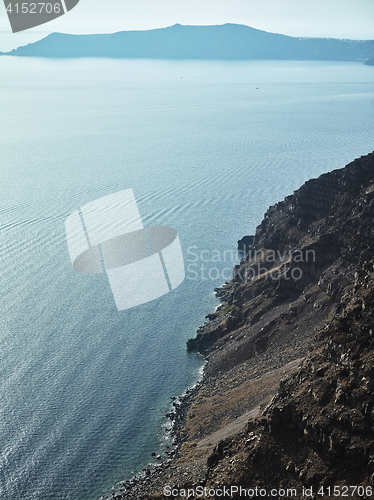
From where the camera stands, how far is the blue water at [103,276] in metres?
36.0

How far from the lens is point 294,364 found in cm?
3591

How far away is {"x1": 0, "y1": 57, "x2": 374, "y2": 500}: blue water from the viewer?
118 feet

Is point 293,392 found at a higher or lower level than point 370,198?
lower

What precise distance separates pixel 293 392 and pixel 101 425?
1921 centimetres

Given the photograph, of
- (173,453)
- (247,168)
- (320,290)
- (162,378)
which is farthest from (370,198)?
(247,168)

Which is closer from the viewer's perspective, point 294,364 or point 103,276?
point 294,364

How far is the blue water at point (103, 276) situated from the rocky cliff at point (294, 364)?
373cm

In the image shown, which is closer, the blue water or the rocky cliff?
the rocky cliff

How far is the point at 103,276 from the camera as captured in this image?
203ft

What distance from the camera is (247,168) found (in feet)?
353

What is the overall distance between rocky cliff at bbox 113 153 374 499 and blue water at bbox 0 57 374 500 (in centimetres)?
373

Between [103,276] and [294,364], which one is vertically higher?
[103,276]

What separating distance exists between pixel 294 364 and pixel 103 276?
3208cm

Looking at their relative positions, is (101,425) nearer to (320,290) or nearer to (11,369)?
(11,369)
